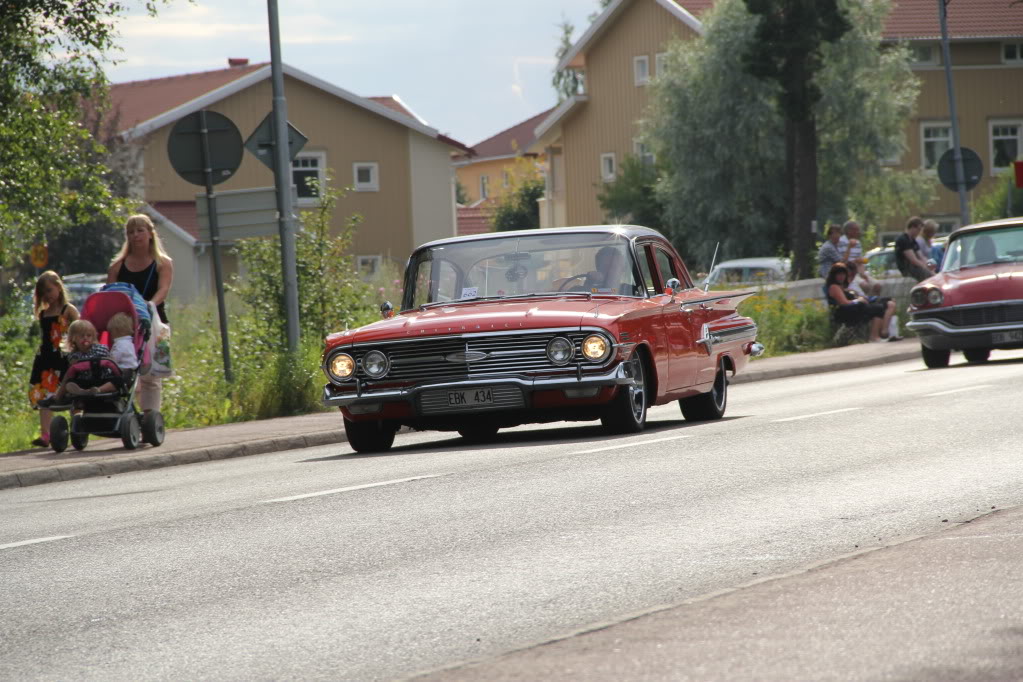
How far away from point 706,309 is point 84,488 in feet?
18.5

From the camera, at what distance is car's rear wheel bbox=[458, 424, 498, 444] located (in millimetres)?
14602

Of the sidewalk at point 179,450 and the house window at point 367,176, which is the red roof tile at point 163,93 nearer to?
the house window at point 367,176

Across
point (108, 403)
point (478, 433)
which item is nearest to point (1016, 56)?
point (478, 433)

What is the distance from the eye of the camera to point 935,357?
22328 millimetres

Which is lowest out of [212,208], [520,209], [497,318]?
[497,318]

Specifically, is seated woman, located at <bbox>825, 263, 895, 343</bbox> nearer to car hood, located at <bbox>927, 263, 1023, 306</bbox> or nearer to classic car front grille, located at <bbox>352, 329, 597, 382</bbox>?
car hood, located at <bbox>927, 263, 1023, 306</bbox>

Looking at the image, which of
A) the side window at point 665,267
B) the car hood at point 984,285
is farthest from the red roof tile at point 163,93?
the side window at point 665,267

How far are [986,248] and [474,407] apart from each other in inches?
442

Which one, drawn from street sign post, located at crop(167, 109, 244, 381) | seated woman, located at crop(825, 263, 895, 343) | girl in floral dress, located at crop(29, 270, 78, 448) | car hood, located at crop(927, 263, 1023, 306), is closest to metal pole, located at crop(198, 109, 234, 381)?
street sign post, located at crop(167, 109, 244, 381)

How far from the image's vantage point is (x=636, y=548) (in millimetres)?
8250

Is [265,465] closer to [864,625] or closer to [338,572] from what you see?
[338,572]

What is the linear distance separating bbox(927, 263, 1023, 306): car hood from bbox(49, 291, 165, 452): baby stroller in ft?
33.9

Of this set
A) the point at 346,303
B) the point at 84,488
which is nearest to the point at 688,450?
the point at 84,488

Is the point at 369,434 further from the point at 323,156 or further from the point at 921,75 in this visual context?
the point at 921,75
